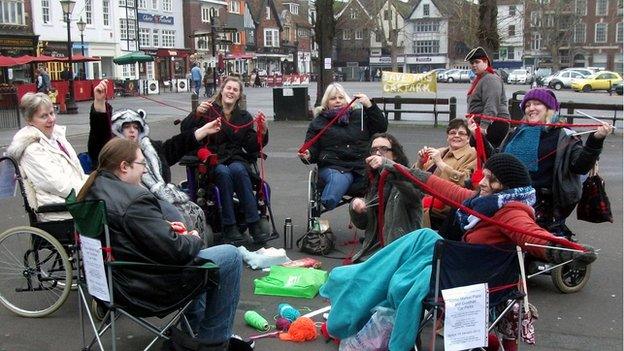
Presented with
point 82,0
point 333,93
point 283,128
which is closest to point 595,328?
point 333,93

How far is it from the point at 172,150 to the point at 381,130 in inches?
82.5

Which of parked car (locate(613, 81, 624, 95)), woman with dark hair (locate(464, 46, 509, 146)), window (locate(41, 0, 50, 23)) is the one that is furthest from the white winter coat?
parked car (locate(613, 81, 624, 95))

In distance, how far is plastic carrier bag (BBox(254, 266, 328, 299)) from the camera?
5.29m

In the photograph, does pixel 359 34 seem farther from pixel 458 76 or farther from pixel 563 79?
pixel 563 79

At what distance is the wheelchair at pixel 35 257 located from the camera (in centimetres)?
466

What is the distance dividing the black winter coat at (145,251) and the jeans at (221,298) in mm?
229

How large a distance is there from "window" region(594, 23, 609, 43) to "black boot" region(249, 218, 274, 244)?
80.5 metres

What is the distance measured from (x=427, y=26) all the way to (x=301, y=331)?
8538 centimetres

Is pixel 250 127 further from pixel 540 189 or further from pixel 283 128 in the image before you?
pixel 283 128

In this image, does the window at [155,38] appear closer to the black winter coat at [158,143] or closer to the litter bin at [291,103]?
the litter bin at [291,103]

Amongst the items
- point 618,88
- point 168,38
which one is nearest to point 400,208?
point 618,88

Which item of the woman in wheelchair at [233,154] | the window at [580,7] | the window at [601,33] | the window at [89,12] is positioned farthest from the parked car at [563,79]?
the woman in wheelchair at [233,154]

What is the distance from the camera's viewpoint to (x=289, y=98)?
20.1 metres

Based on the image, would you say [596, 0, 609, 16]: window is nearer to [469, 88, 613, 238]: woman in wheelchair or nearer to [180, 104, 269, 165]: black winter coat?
[180, 104, 269, 165]: black winter coat
